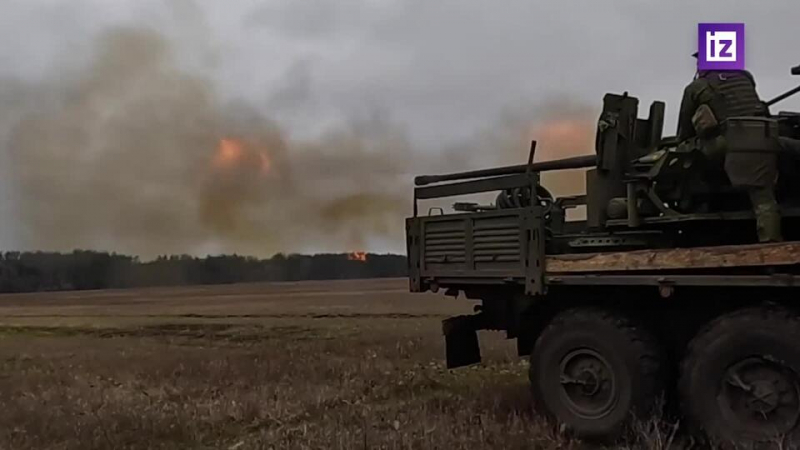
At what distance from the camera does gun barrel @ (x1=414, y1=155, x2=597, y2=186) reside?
771cm

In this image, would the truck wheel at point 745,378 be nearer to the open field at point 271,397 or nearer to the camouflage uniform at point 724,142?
the camouflage uniform at point 724,142

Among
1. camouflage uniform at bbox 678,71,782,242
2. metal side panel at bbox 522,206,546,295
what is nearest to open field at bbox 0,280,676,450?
metal side panel at bbox 522,206,546,295

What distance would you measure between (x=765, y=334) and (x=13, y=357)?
14.6 meters

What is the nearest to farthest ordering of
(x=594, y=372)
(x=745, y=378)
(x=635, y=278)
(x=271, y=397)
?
1. (x=745, y=378)
2. (x=635, y=278)
3. (x=594, y=372)
4. (x=271, y=397)

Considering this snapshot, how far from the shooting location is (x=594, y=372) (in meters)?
6.86

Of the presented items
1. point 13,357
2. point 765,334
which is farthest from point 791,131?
point 13,357

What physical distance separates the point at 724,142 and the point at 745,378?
1724 mm

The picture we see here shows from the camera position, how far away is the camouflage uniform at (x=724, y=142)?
616cm

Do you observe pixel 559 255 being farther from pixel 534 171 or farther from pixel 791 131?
pixel 791 131

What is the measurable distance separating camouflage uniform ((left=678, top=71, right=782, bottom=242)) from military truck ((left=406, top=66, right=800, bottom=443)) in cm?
10

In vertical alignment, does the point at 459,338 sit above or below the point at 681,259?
below

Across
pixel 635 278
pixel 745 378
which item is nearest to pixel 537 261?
pixel 635 278

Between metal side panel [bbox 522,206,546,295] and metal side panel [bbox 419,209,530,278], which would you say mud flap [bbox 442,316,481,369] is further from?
metal side panel [bbox 522,206,546,295]

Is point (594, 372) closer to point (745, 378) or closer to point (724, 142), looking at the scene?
point (745, 378)
